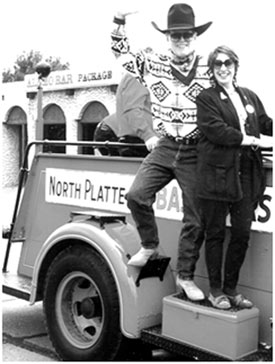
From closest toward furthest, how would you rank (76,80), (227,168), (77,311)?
(227,168) → (77,311) → (76,80)

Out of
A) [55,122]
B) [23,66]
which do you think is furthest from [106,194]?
[23,66]

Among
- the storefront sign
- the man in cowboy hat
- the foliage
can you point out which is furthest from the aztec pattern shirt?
the foliage

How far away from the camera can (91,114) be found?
74.2 ft

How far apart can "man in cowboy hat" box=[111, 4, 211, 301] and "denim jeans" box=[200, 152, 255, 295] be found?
12 centimetres

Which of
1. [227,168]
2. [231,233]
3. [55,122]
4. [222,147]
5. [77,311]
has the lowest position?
[77,311]

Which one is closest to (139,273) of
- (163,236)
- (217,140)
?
(163,236)

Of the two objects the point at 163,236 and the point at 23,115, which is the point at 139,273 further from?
the point at 23,115

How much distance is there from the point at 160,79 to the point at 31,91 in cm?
2121

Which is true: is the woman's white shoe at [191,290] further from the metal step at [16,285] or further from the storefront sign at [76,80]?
the storefront sign at [76,80]

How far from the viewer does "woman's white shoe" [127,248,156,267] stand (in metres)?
4.11

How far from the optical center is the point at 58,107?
2386cm

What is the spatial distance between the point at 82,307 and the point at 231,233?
129 centimetres

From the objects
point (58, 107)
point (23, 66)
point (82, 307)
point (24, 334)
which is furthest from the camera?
point (23, 66)

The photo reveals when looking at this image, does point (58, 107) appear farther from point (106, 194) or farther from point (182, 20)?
→ point (182, 20)
